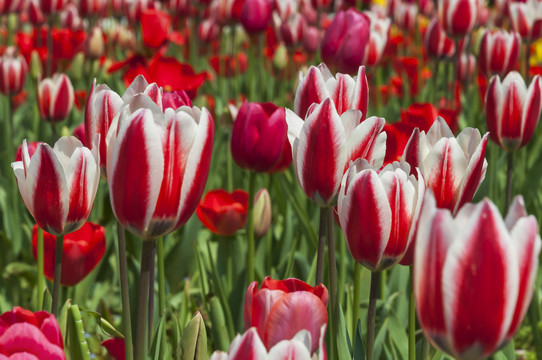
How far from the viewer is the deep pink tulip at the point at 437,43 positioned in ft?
10.1

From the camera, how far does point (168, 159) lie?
0.82 meters

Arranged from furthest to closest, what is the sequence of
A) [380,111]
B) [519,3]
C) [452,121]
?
[380,111], [519,3], [452,121]

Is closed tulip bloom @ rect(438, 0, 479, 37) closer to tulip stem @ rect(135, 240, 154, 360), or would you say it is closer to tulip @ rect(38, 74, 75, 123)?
tulip @ rect(38, 74, 75, 123)

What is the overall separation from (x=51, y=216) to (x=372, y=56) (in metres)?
1.70

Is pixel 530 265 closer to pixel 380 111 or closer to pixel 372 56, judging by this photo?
pixel 372 56

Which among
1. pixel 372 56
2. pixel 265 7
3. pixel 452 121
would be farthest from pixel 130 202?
pixel 265 7

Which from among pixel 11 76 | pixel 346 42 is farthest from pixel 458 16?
pixel 11 76

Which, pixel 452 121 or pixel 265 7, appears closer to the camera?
pixel 452 121

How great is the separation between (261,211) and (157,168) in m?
0.90

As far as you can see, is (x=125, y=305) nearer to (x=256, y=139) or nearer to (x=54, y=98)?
(x=256, y=139)

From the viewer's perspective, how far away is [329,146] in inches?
38.7

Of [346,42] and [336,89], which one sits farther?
[346,42]

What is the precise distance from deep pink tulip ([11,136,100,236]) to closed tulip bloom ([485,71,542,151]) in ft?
3.09

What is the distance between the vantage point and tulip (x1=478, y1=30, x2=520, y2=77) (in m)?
2.51
